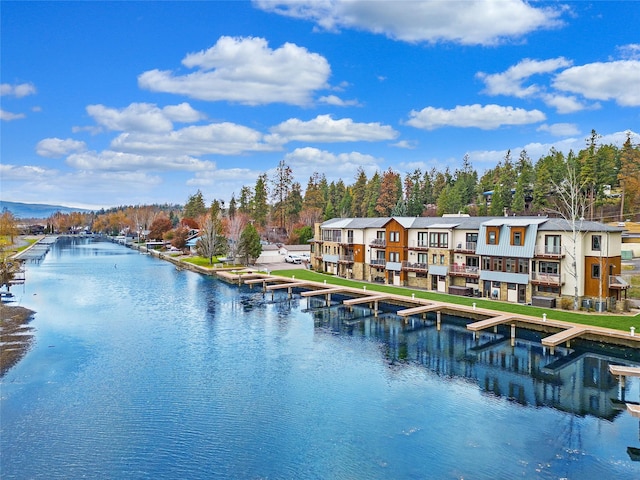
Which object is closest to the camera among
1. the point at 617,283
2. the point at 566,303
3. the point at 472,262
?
the point at 617,283

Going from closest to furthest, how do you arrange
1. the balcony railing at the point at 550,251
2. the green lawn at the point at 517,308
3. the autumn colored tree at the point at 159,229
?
the green lawn at the point at 517,308, the balcony railing at the point at 550,251, the autumn colored tree at the point at 159,229

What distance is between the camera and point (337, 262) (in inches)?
2111

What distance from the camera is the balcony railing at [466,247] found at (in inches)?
1570

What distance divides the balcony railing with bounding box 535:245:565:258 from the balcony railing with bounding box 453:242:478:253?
5475 mm

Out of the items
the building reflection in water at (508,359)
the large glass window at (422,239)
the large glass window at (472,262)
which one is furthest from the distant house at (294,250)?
the building reflection in water at (508,359)

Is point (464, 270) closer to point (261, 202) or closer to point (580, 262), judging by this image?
point (580, 262)

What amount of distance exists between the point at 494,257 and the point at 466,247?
126 inches

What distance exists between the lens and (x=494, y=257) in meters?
37.8

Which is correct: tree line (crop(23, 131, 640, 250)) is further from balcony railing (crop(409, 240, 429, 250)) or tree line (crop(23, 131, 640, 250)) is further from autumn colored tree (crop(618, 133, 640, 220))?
balcony railing (crop(409, 240, 429, 250))

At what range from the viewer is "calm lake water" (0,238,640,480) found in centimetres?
1506

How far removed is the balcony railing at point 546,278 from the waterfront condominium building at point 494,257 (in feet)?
0.22

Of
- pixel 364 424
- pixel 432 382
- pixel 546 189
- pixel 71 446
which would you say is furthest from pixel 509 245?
pixel 546 189

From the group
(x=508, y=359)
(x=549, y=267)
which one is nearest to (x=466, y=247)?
(x=549, y=267)

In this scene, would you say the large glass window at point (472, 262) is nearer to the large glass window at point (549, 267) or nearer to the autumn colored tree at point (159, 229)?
the large glass window at point (549, 267)
